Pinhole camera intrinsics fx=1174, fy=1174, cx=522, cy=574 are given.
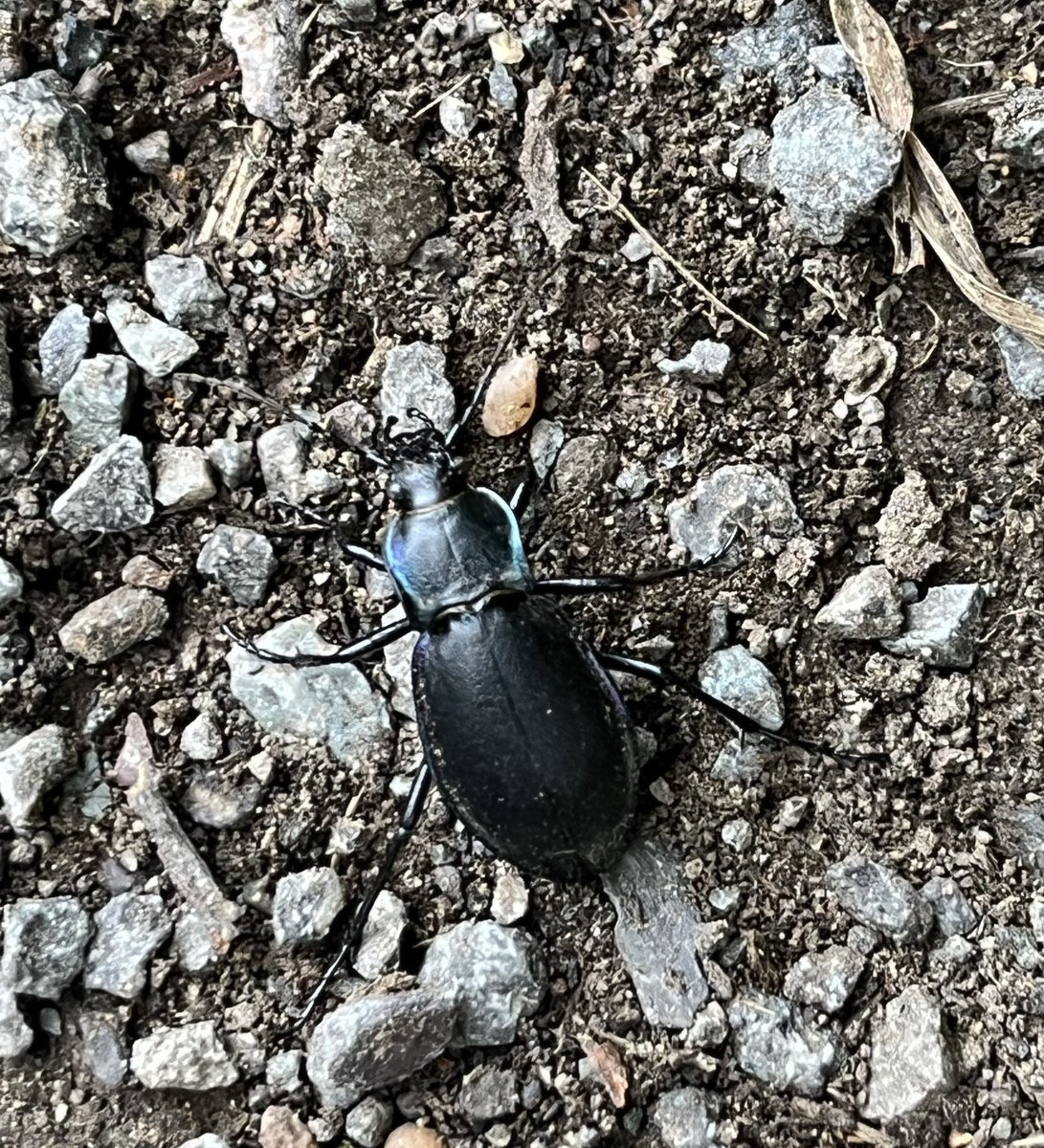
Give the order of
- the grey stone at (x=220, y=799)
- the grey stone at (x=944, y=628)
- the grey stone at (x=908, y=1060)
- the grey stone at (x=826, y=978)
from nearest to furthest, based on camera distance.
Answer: the grey stone at (x=908, y=1060) → the grey stone at (x=826, y=978) → the grey stone at (x=944, y=628) → the grey stone at (x=220, y=799)

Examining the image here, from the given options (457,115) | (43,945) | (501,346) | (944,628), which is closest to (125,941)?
(43,945)

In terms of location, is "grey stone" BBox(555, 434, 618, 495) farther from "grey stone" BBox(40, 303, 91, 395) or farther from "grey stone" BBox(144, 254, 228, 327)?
"grey stone" BBox(40, 303, 91, 395)

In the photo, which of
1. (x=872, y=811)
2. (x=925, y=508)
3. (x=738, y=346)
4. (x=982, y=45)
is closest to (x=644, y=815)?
(x=872, y=811)

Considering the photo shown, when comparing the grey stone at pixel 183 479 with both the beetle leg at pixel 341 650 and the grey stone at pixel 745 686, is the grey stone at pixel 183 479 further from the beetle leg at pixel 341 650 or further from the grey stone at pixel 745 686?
the grey stone at pixel 745 686

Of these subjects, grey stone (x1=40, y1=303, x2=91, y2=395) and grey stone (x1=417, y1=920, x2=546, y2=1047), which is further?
grey stone (x1=40, y1=303, x2=91, y2=395)

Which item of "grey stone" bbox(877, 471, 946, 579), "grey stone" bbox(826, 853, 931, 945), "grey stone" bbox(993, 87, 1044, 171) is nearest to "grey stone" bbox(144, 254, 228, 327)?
"grey stone" bbox(877, 471, 946, 579)

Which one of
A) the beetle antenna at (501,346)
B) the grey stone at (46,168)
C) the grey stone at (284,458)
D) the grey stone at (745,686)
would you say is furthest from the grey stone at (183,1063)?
the grey stone at (46,168)
